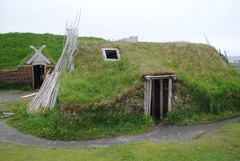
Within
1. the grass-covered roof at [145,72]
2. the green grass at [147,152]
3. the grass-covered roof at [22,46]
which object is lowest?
the green grass at [147,152]

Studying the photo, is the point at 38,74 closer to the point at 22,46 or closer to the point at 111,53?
the point at 22,46

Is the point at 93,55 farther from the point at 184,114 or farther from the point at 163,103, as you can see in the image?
the point at 184,114

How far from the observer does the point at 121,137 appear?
1080cm

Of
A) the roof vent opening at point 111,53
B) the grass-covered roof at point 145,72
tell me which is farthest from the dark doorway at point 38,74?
the roof vent opening at point 111,53

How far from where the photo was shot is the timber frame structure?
41.7 ft

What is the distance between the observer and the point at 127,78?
513 inches

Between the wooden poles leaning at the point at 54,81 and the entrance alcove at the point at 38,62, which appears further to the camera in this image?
the entrance alcove at the point at 38,62

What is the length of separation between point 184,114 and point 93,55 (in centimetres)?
536

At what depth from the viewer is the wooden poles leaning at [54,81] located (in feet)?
40.0

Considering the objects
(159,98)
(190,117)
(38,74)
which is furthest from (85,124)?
(38,74)

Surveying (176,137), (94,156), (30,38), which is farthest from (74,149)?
(30,38)

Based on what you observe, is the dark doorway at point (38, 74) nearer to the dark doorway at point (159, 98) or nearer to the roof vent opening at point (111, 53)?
the roof vent opening at point (111, 53)

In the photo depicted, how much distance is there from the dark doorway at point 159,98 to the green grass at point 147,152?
3.39 metres

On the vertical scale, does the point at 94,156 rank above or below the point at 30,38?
below
